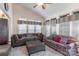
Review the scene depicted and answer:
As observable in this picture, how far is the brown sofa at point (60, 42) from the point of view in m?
2.26

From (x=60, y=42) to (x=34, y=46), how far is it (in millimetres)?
624

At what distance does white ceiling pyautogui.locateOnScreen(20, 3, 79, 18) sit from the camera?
7.19 ft

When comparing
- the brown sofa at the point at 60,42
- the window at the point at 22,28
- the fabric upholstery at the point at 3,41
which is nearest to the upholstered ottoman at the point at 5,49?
the fabric upholstery at the point at 3,41

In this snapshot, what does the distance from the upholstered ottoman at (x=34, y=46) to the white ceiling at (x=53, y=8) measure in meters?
0.67

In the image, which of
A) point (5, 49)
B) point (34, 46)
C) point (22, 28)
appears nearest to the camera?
point (5, 49)

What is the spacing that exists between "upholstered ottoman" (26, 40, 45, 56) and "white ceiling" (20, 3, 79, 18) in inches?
26.2

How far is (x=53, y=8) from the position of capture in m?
2.40

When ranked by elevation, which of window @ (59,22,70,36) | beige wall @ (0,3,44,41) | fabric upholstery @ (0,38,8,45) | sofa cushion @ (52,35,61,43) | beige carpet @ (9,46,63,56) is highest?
beige wall @ (0,3,44,41)

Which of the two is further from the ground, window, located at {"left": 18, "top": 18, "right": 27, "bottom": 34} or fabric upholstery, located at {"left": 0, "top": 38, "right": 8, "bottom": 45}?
window, located at {"left": 18, "top": 18, "right": 27, "bottom": 34}

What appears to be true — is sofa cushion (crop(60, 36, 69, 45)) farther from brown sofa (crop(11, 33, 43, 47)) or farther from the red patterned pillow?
brown sofa (crop(11, 33, 43, 47))

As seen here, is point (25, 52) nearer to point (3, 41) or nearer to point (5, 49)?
point (5, 49)

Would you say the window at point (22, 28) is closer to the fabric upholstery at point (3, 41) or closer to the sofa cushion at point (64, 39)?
the fabric upholstery at point (3, 41)

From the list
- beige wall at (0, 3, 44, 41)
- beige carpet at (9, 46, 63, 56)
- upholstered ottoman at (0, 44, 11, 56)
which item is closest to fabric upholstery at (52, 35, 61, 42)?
beige carpet at (9, 46, 63, 56)

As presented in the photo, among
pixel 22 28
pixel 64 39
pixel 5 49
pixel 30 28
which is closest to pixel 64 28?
pixel 64 39
